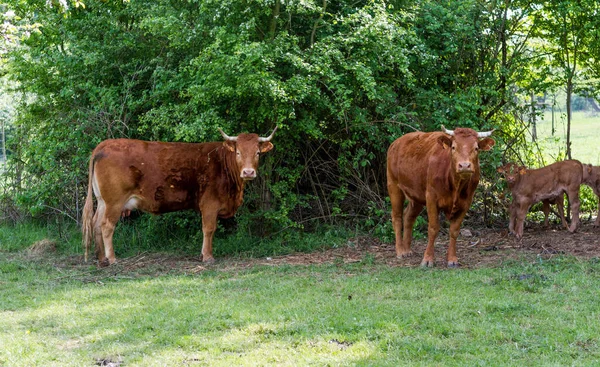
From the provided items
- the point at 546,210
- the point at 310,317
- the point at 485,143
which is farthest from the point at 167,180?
the point at 546,210

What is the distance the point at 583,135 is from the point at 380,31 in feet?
75.8

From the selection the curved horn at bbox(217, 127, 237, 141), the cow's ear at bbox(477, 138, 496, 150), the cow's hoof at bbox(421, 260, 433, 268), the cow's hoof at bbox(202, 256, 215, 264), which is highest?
the curved horn at bbox(217, 127, 237, 141)

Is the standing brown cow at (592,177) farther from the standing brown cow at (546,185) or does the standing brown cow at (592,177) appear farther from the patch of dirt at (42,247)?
the patch of dirt at (42,247)

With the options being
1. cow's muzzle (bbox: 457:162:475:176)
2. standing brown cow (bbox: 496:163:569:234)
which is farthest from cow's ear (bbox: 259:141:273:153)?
standing brown cow (bbox: 496:163:569:234)

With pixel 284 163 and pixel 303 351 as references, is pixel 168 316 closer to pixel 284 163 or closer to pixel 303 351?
pixel 303 351

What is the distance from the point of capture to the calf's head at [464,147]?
30.4ft

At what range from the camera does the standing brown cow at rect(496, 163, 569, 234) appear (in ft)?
41.3

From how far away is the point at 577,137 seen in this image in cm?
3052

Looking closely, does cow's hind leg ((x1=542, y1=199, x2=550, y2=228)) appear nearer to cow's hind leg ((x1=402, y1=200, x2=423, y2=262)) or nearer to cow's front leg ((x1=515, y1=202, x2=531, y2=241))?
cow's front leg ((x1=515, y1=202, x2=531, y2=241))

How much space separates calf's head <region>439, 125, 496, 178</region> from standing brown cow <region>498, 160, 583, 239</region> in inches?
127

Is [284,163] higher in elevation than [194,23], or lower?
lower

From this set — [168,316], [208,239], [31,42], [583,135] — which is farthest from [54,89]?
[583,135]

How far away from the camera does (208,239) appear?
11.3m

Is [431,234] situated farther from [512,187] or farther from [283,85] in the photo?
[512,187]
